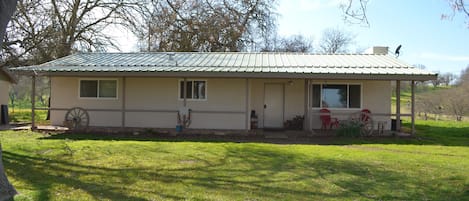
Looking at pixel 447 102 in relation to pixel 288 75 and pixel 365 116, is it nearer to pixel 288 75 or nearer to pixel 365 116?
pixel 365 116

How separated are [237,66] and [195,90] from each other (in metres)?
1.92

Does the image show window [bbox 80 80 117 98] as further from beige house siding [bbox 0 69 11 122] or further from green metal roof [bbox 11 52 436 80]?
beige house siding [bbox 0 69 11 122]

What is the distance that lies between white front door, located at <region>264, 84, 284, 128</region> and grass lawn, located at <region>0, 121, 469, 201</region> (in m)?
4.70

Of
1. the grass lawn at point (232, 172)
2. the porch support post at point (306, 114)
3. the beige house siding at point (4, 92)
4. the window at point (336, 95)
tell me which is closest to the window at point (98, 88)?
the grass lawn at point (232, 172)

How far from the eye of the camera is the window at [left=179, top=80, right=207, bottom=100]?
49.1 feet

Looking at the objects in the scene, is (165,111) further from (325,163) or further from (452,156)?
(452,156)

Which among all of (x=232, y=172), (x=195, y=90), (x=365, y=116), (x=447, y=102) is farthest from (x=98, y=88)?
(x=447, y=102)

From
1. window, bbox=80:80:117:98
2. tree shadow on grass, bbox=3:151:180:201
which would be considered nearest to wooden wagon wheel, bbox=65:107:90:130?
window, bbox=80:80:117:98

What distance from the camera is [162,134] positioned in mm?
13953

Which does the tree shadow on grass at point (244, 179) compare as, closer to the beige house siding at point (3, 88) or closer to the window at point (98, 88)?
the window at point (98, 88)

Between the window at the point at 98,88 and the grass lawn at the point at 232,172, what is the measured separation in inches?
203

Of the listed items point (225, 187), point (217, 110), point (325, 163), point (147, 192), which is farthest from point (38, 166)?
point (217, 110)

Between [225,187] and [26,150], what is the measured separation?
5701mm

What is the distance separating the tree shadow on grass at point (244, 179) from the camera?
5.79 m
